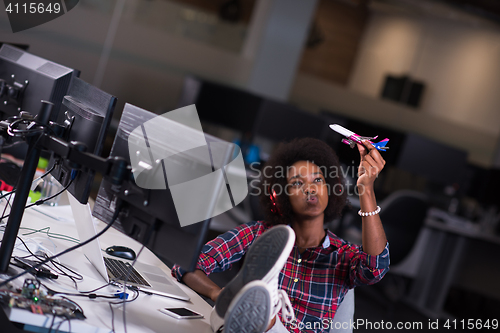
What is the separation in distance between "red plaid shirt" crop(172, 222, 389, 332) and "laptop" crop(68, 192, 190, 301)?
9 cm

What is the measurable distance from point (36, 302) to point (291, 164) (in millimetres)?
975

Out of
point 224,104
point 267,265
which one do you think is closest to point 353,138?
point 267,265

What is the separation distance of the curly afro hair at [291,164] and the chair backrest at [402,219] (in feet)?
6.33

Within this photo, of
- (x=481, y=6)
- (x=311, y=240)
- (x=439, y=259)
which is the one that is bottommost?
(x=439, y=259)

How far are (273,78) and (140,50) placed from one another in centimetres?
160

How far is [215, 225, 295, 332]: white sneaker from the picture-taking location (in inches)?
41.0

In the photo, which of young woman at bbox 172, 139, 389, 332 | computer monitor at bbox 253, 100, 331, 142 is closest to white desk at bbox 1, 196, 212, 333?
young woman at bbox 172, 139, 389, 332

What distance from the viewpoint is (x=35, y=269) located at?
126 cm

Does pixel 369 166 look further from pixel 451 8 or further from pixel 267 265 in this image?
A: pixel 451 8

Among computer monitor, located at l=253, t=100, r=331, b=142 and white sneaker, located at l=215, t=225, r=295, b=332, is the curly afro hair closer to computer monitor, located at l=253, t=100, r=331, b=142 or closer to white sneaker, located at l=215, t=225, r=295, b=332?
white sneaker, located at l=215, t=225, r=295, b=332

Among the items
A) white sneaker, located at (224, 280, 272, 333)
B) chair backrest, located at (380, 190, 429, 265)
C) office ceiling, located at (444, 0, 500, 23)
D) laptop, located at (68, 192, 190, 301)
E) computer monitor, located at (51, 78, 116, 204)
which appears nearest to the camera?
white sneaker, located at (224, 280, 272, 333)

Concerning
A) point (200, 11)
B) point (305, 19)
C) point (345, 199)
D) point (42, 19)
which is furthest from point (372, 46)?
point (345, 199)

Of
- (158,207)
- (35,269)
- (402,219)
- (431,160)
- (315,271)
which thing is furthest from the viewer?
(431,160)

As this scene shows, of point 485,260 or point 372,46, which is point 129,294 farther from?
point 372,46
